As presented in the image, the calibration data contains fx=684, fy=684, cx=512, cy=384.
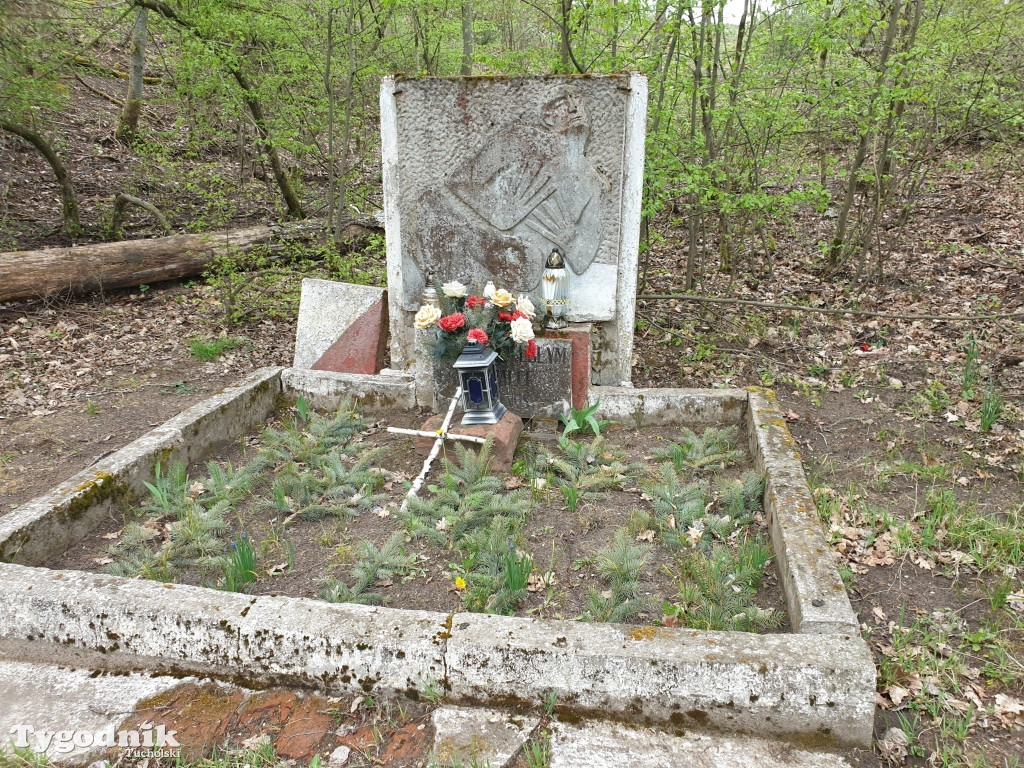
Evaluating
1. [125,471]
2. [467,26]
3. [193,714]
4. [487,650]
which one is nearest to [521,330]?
[487,650]

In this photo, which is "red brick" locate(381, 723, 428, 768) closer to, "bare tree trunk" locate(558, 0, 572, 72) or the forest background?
the forest background

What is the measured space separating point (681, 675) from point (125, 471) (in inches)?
111

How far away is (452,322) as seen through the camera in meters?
3.86

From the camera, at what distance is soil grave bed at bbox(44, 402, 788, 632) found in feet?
8.91

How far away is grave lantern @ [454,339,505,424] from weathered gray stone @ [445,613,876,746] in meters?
1.73

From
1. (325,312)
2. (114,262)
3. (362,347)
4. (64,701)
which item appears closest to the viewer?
(64,701)

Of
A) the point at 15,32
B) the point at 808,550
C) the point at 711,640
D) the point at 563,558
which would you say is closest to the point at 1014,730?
the point at 808,550

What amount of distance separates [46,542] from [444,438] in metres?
1.88

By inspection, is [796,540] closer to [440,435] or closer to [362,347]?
[440,435]

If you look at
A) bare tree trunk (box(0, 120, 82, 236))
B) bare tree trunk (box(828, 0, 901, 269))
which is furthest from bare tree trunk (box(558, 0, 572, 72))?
bare tree trunk (box(0, 120, 82, 236))

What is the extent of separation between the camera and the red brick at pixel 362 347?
4.83m

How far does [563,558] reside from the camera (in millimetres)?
3018

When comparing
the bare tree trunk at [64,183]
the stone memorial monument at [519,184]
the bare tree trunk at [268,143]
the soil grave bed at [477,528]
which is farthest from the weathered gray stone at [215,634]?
the bare tree trunk at [64,183]

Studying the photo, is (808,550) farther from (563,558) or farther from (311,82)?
(311,82)
